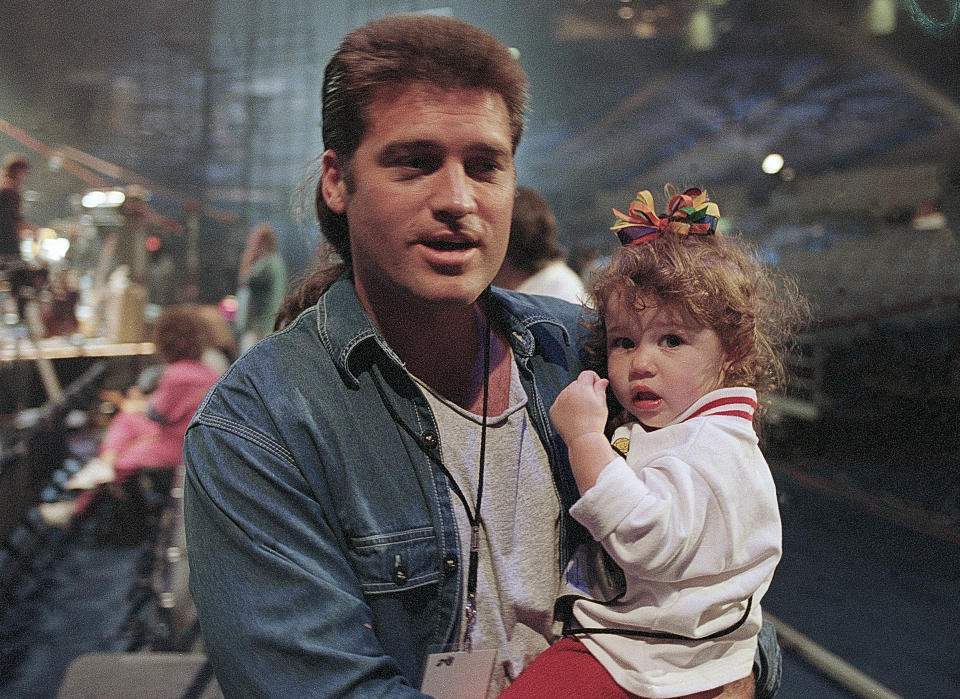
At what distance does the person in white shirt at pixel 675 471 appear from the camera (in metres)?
1.06

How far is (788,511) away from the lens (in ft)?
14.1

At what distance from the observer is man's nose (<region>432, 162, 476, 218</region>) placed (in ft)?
3.53

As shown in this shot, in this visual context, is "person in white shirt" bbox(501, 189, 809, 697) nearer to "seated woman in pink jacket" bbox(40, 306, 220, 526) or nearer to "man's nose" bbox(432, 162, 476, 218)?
"man's nose" bbox(432, 162, 476, 218)

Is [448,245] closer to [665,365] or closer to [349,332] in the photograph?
[349,332]

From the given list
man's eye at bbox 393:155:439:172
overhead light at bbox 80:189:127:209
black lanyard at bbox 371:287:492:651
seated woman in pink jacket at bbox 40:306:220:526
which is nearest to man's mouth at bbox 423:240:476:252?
man's eye at bbox 393:155:439:172

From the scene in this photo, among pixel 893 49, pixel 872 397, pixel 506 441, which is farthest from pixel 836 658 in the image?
pixel 893 49

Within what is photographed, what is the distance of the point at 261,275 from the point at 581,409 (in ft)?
8.74

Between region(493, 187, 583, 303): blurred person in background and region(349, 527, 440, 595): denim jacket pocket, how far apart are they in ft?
7.28

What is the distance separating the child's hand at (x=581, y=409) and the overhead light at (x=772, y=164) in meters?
3.30

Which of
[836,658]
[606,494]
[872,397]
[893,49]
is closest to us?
[606,494]

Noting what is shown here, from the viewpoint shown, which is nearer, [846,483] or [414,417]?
[414,417]

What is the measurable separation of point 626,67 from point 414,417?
3247 mm

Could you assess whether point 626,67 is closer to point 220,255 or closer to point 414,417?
point 220,255

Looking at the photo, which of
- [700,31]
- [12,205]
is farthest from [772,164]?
[12,205]
